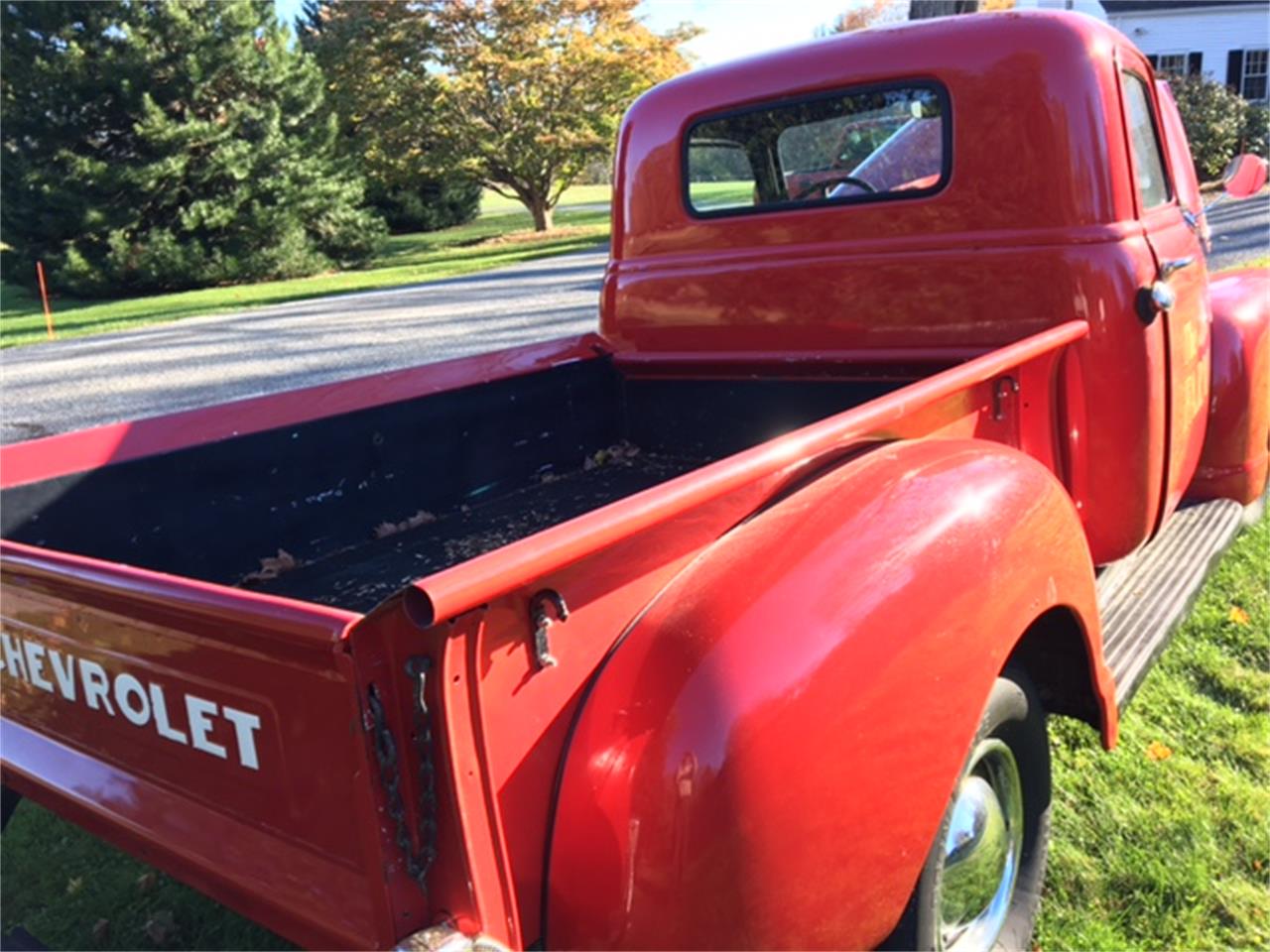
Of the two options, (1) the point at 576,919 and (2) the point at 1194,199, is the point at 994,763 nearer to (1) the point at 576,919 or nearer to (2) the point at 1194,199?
(1) the point at 576,919

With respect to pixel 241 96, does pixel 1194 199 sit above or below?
below

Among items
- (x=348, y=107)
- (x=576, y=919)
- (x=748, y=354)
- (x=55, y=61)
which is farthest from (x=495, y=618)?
(x=348, y=107)

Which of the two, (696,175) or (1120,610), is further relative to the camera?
(696,175)

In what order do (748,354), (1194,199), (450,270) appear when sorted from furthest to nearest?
1. (450,270)
2. (1194,199)
3. (748,354)

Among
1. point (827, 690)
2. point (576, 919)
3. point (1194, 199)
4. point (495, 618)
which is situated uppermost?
point (1194, 199)

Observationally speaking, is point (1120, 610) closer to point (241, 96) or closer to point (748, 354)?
point (748, 354)

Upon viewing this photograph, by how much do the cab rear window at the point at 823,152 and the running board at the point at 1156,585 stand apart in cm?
129

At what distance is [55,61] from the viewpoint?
1975cm

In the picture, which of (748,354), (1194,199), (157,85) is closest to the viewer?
(748,354)

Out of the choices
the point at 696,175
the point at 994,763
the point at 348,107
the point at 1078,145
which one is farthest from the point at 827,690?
the point at 348,107

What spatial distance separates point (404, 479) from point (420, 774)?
1.77m

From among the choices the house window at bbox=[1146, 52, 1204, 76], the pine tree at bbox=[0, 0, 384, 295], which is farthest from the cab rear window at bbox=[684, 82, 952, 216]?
the house window at bbox=[1146, 52, 1204, 76]

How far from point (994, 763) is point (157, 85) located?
73.8 ft

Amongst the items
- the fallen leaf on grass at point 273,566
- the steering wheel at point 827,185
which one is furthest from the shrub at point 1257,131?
the fallen leaf on grass at point 273,566
